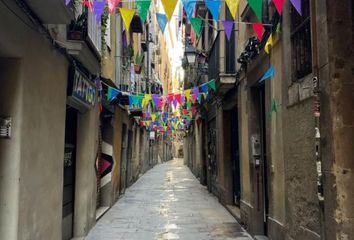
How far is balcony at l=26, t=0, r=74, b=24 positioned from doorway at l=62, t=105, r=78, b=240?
3025 mm

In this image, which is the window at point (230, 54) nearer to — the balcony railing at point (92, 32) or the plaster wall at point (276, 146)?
the plaster wall at point (276, 146)

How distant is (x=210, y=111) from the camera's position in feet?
55.2

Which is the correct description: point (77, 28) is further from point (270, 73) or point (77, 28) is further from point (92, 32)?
point (270, 73)

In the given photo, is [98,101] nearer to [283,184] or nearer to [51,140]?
[51,140]

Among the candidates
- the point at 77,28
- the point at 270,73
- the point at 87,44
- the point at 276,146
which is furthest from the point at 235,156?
the point at 77,28

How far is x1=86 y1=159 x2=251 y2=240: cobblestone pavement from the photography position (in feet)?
28.5

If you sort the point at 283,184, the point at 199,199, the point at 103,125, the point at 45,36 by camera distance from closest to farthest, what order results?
the point at 45,36, the point at 283,184, the point at 103,125, the point at 199,199

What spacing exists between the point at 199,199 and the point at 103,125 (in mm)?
4483

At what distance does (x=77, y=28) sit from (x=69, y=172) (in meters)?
3.14

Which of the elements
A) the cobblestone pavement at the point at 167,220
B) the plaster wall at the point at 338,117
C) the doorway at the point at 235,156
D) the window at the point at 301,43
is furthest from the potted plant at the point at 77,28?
the doorway at the point at 235,156

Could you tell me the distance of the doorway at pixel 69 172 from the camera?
26.8 feet

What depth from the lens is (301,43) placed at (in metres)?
5.75

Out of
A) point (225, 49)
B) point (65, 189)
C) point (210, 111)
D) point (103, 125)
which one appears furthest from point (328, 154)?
point (210, 111)

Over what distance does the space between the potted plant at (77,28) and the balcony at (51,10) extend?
1.33m
